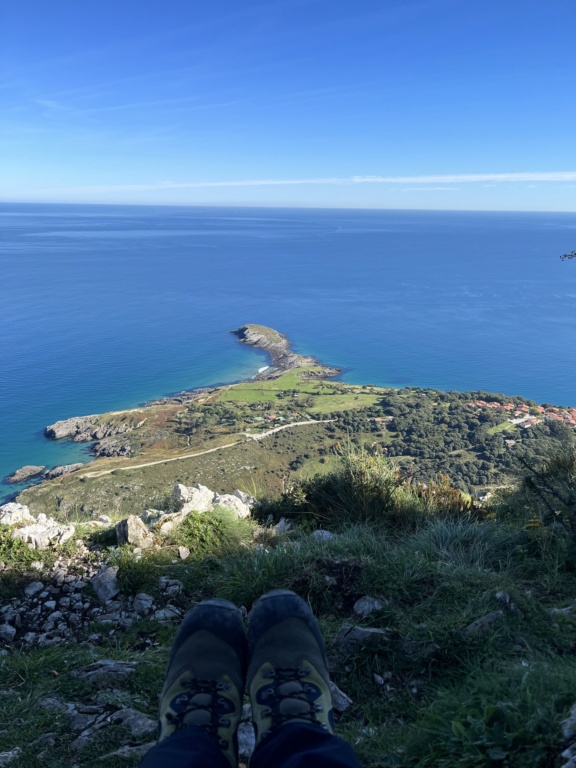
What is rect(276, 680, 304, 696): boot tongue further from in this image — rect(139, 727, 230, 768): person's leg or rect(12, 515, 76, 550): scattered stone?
rect(12, 515, 76, 550): scattered stone

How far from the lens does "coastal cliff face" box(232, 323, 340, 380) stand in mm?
49634

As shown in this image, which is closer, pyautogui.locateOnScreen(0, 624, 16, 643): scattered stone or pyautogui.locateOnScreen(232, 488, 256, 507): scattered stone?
pyautogui.locateOnScreen(0, 624, 16, 643): scattered stone

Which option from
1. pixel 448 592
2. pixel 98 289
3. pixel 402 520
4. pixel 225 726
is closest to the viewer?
pixel 225 726

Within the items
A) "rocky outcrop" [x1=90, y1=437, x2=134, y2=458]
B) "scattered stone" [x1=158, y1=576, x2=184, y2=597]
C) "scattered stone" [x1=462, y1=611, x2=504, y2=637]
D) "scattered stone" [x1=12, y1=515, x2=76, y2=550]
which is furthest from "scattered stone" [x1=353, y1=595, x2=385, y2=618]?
"rocky outcrop" [x1=90, y1=437, x2=134, y2=458]

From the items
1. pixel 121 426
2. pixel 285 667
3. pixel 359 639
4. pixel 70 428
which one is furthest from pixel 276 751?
pixel 70 428

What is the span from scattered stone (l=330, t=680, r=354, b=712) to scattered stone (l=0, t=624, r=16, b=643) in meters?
2.20

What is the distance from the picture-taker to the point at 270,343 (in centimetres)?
5669

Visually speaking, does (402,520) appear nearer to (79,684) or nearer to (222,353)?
(79,684)

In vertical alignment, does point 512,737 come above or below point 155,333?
above

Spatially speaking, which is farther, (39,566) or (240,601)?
(39,566)

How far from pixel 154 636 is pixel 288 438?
29.5 metres

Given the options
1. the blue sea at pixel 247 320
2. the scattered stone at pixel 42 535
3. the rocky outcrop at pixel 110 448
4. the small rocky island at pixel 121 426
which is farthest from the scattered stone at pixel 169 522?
the rocky outcrop at pixel 110 448

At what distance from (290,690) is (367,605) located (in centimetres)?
115

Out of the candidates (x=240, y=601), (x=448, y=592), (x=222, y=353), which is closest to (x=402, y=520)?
(x=448, y=592)
